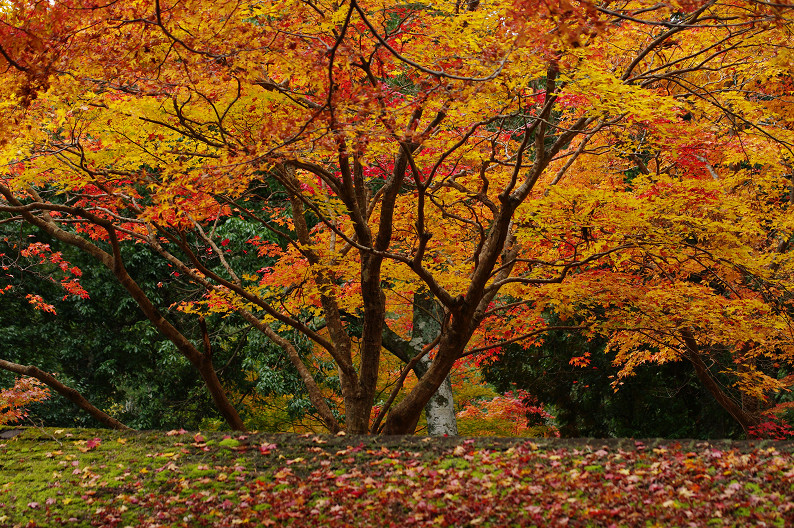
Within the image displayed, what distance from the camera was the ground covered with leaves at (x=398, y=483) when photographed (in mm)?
3670

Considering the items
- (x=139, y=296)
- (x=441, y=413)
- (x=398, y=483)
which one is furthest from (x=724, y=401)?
(x=139, y=296)

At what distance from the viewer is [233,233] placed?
11.4 meters

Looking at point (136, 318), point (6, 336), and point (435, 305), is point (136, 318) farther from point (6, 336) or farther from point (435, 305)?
point (435, 305)

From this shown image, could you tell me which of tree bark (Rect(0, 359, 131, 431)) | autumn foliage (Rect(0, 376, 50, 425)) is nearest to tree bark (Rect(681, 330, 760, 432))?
tree bark (Rect(0, 359, 131, 431))

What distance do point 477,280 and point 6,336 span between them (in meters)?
9.19

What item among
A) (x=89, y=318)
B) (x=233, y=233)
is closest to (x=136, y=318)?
(x=89, y=318)

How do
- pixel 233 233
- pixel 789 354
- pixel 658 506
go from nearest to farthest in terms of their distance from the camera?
pixel 658 506 < pixel 789 354 < pixel 233 233

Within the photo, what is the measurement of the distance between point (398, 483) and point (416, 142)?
2507mm

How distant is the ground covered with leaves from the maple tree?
174 cm

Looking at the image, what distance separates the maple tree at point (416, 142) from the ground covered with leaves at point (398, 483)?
1.74 meters

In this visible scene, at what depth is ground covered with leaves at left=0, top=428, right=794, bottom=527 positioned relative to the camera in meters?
3.67

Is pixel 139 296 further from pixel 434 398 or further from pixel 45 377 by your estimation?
pixel 434 398

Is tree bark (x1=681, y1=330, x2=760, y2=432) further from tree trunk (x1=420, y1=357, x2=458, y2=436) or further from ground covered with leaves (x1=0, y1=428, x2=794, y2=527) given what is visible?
ground covered with leaves (x1=0, y1=428, x2=794, y2=527)

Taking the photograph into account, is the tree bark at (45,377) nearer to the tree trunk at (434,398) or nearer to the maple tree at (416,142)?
the maple tree at (416,142)
